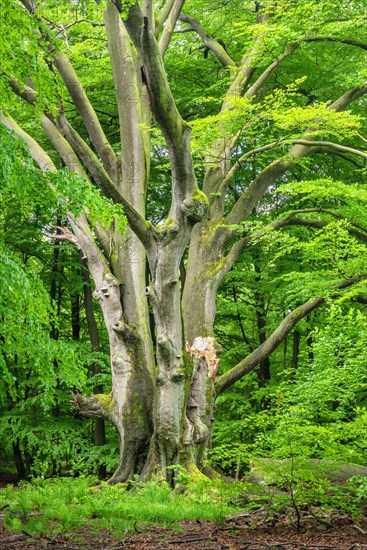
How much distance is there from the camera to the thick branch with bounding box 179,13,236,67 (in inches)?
512

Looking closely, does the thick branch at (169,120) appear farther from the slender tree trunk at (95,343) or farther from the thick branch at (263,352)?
the slender tree trunk at (95,343)

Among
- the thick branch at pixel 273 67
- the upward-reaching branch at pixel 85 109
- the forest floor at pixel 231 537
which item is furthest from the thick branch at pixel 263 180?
the forest floor at pixel 231 537

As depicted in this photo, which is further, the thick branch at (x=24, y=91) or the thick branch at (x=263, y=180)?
the thick branch at (x=263, y=180)

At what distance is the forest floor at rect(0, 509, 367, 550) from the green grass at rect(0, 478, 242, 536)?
0.15 m

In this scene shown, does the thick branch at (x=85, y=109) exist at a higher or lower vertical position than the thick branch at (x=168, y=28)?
lower

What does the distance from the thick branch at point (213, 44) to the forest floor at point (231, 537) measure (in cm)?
997

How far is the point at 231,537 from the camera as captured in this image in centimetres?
512

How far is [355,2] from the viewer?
1203 cm

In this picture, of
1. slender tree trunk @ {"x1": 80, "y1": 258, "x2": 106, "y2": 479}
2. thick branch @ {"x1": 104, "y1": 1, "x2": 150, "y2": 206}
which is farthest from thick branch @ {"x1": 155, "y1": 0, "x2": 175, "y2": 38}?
slender tree trunk @ {"x1": 80, "y1": 258, "x2": 106, "y2": 479}

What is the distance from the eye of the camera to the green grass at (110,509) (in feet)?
19.2

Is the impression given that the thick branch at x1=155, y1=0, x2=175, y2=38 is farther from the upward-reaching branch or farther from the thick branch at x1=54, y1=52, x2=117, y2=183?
the thick branch at x1=54, y1=52, x2=117, y2=183

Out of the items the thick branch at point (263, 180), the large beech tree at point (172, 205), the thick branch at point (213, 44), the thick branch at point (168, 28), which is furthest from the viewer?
the thick branch at point (213, 44)

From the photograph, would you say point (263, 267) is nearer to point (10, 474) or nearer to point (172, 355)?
point (172, 355)

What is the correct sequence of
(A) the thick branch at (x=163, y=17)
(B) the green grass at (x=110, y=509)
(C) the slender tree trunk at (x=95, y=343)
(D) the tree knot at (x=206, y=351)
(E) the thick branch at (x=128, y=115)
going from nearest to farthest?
1. (B) the green grass at (x=110, y=509)
2. (D) the tree knot at (x=206, y=351)
3. (E) the thick branch at (x=128, y=115)
4. (A) the thick branch at (x=163, y=17)
5. (C) the slender tree trunk at (x=95, y=343)
